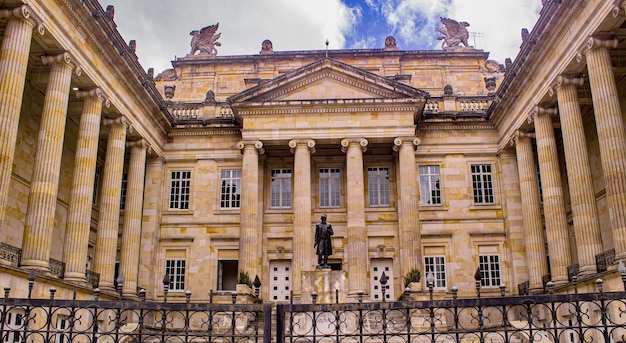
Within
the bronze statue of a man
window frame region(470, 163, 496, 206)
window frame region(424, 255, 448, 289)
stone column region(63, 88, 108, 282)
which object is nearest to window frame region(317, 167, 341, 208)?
window frame region(424, 255, 448, 289)

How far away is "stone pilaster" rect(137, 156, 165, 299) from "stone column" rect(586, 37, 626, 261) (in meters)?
19.3

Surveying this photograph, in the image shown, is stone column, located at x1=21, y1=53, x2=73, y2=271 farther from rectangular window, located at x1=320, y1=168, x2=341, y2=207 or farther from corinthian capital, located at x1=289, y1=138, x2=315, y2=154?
rectangular window, located at x1=320, y1=168, x2=341, y2=207

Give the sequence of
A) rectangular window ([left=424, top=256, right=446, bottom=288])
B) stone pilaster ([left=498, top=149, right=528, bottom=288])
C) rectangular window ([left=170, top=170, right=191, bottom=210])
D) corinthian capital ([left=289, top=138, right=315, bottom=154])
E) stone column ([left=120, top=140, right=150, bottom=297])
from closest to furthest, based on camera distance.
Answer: stone column ([left=120, top=140, right=150, bottom=297]), stone pilaster ([left=498, top=149, right=528, bottom=288]), corinthian capital ([left=289, top=138, right=315, bottom=154]), rectangular window ([left=424, top=256, right=446, bottom=288]), rectangular window ([left=170, top=170, right=191, bottom=210])

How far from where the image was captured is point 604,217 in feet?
77.3

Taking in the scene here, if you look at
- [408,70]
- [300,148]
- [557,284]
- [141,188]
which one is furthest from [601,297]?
[408,70]

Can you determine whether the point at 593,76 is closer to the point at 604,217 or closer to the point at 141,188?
the point at 604,217

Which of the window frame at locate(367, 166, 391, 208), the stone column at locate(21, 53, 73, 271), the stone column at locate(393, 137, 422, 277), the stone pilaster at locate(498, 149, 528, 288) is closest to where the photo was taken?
the stone column at locate(21, 53, 73, 271)

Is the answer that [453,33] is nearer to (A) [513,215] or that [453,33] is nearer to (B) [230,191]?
(A) [513,215]

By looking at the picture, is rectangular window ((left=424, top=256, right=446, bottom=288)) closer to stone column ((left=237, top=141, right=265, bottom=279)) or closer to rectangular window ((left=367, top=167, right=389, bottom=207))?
rectangular window ((left=367, top=167, right=389, bottom=207))

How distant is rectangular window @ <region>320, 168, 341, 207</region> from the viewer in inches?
1136

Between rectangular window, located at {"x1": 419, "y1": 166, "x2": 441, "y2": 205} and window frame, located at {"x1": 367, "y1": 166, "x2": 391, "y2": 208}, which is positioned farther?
window frame, located at {"x1": 367, "y1": 166, "x2": 391, "y2": 208}

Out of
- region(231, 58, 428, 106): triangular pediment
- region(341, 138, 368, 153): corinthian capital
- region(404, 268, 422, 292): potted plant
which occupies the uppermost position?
region(231, 58, 428, 106): triangular pediment

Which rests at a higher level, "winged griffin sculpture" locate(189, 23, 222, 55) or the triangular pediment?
"winged griffin sculpture" locate(189, 23, 222, 55)

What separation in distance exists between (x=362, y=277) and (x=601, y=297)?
58.0ft
